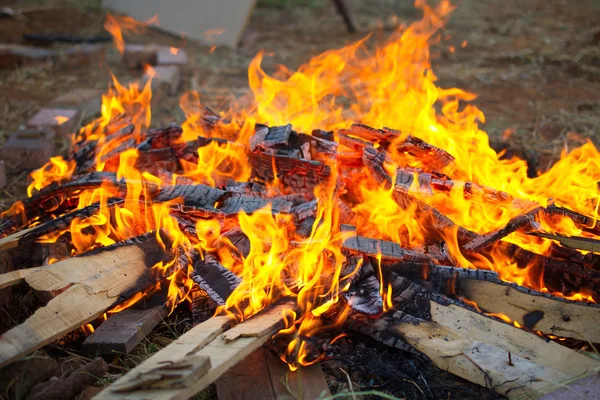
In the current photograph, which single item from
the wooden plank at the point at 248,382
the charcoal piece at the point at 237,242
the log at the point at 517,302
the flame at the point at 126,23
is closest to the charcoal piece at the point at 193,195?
the charcoal piece at the point at 237,242

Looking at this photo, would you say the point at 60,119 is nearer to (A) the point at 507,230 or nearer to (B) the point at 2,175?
(B) the point at 2,175

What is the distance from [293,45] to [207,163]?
5.80m

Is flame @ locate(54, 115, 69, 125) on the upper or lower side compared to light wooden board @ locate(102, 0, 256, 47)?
lower

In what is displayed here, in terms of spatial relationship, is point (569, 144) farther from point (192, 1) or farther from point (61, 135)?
point (192, 1)

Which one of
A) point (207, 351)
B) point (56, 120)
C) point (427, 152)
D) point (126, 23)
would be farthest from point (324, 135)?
point (126, 23)

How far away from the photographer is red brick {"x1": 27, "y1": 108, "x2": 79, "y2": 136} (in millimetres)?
5621

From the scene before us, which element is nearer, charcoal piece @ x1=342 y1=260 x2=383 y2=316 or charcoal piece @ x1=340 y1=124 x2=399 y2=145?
charcoal piece @ x1=342 y1=260 x2=383 y2=316

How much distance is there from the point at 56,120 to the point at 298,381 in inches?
164

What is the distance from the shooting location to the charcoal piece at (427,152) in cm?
379

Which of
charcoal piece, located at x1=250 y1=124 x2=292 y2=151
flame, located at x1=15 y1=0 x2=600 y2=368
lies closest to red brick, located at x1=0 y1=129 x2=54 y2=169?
flame, located at x1=15 y1=0 x2=600 y2=368

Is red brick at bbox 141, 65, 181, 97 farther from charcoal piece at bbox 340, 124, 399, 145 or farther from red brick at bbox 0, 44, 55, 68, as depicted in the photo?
charcoal piece at bbox 340, 124, 399, 145

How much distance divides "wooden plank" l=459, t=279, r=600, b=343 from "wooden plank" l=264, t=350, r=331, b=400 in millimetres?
1024

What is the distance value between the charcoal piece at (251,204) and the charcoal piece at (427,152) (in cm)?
92

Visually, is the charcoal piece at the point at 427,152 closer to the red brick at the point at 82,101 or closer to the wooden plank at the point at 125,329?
the wooden plank at the point at 125,329
